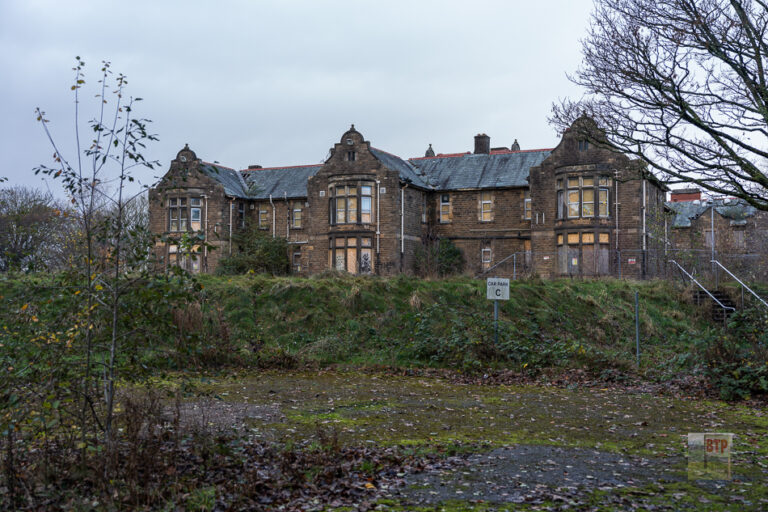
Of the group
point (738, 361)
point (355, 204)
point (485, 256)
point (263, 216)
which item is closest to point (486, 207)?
point (485, 256)

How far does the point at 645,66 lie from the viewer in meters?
11.9

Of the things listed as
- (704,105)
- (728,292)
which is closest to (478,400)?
(704,105)

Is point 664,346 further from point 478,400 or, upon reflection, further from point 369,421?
point 369,421

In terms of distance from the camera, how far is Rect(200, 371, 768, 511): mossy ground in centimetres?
671

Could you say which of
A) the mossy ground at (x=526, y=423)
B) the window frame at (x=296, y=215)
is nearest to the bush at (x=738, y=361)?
the mossy ground at (x=526, y=423)

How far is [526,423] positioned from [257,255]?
2924cm

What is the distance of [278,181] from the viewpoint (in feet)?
144

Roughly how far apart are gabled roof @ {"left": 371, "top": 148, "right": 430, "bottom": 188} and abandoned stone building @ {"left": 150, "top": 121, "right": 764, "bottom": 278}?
0.13m

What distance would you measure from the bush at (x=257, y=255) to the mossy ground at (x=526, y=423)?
2250 cm

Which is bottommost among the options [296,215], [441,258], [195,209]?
[441,258]

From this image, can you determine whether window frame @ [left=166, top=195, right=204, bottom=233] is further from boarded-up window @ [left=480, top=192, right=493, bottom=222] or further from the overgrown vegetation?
the overgrown vegetation

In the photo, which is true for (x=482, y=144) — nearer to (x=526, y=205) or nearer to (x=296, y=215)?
(x=526, y=205)

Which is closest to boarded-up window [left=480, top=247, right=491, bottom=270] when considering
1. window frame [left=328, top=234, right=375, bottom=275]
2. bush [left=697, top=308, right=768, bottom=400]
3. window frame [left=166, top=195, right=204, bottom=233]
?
window frame [left=328, top=234, right=375, bottom=275]

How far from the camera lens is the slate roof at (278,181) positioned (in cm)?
4231
